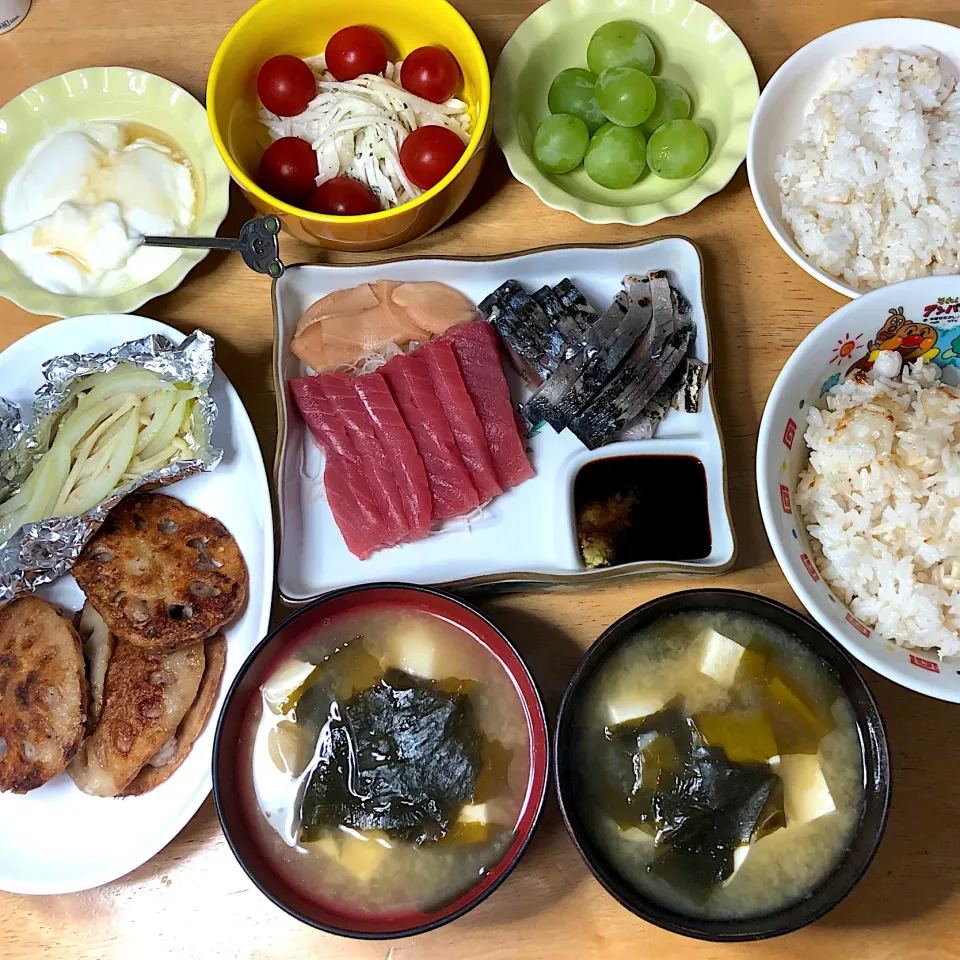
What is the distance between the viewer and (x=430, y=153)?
1703 millimetres

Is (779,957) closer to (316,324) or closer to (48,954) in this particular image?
(48,954)

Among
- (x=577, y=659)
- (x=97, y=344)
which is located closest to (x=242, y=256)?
(x=97, y=344)

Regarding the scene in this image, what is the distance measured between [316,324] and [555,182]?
1.99 ft

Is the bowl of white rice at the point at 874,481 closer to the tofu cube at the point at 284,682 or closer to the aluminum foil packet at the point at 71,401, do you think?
the tofu cube at the point at 284,682

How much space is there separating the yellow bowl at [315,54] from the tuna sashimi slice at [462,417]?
271 mm

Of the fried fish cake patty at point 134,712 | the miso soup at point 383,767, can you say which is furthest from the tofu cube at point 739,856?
the fried fish cake patty at point 134,712

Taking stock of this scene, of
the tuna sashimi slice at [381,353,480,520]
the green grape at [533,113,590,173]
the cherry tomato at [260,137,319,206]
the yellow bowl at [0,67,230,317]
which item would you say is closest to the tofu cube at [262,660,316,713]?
the tuna sashimi slice at [381,353,480,520]

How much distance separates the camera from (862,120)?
5.49 feet

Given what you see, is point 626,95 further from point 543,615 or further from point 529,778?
point 529,778

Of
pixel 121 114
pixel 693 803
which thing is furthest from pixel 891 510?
pixel 121 114

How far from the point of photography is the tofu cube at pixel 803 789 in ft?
4.33

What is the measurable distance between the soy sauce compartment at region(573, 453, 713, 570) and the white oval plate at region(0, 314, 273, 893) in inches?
24.9

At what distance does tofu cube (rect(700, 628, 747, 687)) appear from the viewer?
139 centimetres

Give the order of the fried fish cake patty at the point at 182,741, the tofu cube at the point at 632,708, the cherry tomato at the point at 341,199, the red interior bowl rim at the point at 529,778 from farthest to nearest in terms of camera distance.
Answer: the cherry tomato at the point at 341,199
the fried fish cake patty at the point at 182,741
the tofu cube at the point at 632,708
the red interior bowl rim at the point at 529,778
